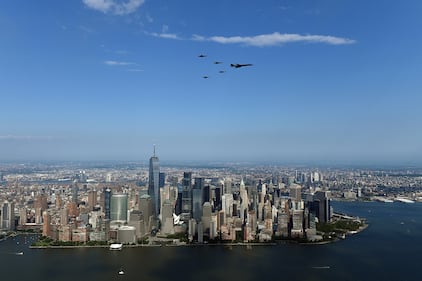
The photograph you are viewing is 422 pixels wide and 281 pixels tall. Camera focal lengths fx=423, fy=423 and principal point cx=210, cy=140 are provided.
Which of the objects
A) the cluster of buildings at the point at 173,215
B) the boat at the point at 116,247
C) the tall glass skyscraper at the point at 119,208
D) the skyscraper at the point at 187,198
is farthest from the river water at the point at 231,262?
the skyscraper at the point at 187,198

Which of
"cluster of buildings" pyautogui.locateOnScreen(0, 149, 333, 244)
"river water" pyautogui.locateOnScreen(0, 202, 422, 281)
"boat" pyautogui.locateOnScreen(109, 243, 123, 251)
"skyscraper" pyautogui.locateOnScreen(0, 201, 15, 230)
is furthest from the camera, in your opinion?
"skyscraper" pyautogui.locateOnScreen(0, 201, 15, 230)

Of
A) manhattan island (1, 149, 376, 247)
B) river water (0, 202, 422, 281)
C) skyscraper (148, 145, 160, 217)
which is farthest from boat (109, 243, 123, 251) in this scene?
skyscraper (148, 145, 160, 217)

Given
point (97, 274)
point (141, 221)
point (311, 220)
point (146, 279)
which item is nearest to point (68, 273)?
point (97, 274)

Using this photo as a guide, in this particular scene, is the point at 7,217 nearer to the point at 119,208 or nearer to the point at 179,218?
the point at 119,208

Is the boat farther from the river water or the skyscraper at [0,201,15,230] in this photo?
the skyscraper at [0,201,15,230]

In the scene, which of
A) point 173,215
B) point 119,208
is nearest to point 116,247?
point 119,208
